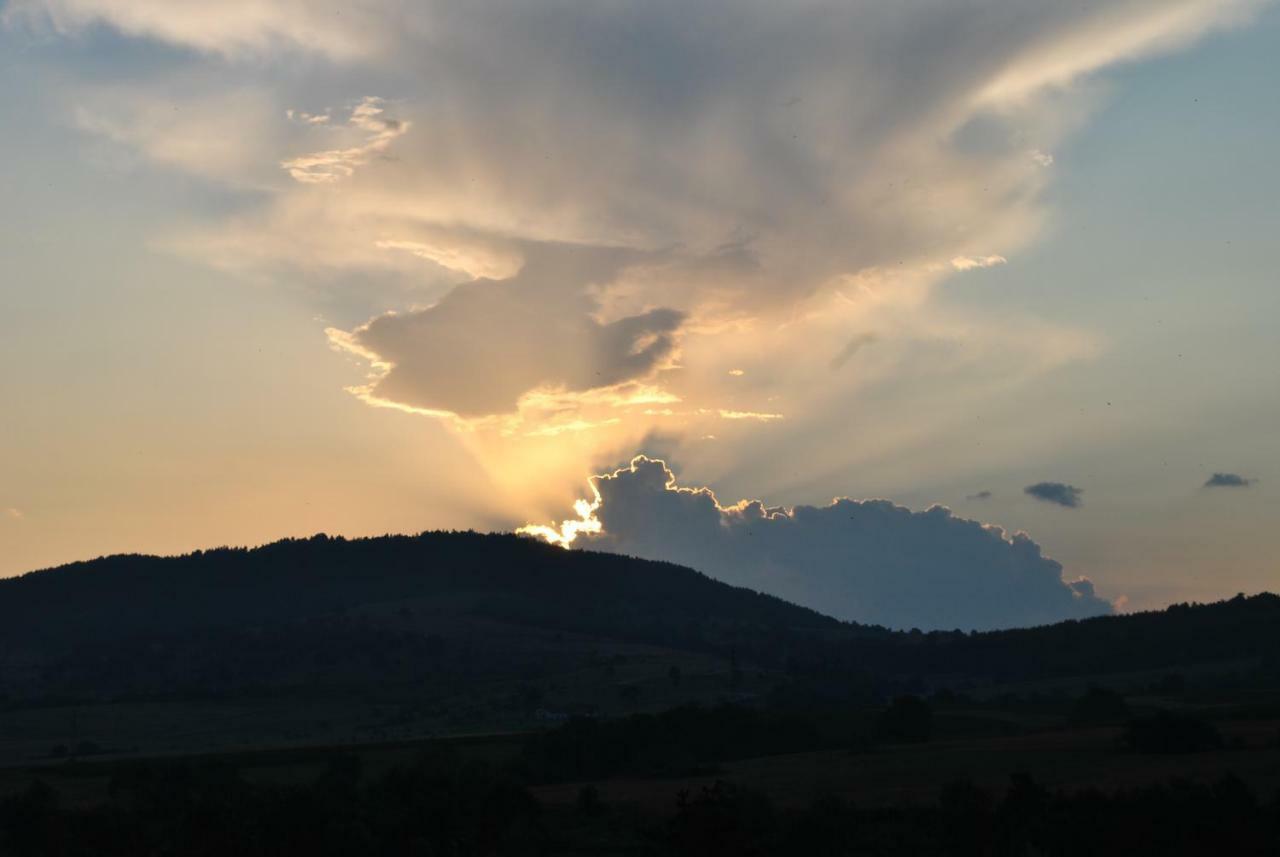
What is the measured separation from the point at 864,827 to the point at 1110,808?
61.3 ft

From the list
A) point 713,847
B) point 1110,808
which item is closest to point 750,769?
point 1110,808

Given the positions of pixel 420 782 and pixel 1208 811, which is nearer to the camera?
pixel 1208 811

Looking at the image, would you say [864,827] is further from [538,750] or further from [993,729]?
A: [993,729]

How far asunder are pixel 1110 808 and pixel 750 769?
60.1m

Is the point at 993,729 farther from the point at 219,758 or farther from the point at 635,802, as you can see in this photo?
the point at 219,758

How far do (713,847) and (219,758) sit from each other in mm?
118089

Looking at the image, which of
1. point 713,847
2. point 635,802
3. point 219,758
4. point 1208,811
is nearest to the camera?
point 713,847

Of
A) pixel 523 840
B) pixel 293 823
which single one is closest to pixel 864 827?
pixel 523 840

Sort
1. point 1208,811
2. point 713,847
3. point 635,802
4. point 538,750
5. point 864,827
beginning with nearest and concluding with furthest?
point 713,847, point 1208,811, point 864,827, point 635,802, point 538,750

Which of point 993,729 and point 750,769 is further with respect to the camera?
point 993,729

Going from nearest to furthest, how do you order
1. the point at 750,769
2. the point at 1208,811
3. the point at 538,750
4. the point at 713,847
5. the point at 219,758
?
the point at 713,847
the point at 1208,811
the point at 750,769
the point at 538,750
the point at 219,758

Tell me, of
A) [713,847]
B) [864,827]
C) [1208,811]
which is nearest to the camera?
[713,847]

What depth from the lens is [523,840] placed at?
351 feet

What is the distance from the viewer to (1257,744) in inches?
5246
